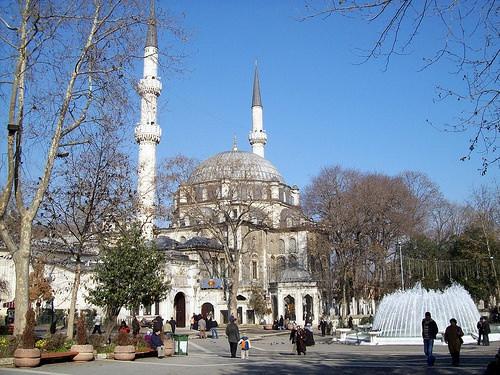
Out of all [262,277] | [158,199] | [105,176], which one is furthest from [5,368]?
[262,277]

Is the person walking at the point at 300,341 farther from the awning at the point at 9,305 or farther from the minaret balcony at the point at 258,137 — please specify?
the minaret balcony at the point at 258,137

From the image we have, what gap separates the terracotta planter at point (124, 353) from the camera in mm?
15883

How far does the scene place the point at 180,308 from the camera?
1745 inches

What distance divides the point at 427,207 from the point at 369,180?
344 inches

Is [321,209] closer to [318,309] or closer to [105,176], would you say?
[318,309]

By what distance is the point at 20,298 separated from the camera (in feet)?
48.8

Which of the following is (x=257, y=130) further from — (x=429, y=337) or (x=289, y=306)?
(x=429, y=337)

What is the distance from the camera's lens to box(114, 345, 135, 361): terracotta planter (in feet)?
52.1

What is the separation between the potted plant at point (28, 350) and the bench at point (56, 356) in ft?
1.48

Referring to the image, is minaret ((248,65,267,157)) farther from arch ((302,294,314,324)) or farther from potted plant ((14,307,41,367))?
potted plant ((14,307,41,367))

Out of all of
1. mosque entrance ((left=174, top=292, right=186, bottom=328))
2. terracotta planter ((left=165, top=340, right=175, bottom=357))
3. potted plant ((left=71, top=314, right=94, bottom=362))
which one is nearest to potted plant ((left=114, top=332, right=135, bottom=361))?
potted plant ((left=71, top=314, right=94, bottom=362))

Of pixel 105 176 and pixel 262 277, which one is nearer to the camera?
pixel 105 176

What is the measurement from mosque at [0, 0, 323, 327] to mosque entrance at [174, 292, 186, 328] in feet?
0.25

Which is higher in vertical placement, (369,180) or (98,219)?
(369,180)
